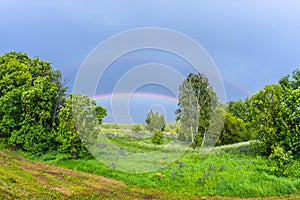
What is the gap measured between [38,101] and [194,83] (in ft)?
44.7

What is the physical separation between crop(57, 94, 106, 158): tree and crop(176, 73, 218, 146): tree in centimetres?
622

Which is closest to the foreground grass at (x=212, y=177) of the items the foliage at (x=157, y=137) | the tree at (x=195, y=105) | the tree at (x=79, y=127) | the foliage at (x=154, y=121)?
the tree at (x=79, y=127)

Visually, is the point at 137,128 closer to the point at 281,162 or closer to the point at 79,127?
the point at 79,127

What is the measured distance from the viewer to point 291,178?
1822 cm

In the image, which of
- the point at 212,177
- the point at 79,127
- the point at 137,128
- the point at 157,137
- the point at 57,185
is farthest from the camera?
the point at 157,137

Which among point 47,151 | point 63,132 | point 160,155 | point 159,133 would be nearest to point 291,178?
point 160,155

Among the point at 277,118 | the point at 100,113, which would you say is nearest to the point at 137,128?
the point at 100,113

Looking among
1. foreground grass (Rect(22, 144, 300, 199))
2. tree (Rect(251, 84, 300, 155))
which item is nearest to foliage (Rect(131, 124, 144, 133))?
foreground grass (Rect(22, 144, 300, 199))

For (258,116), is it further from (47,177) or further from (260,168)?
(47,177)

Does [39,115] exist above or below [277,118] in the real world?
below

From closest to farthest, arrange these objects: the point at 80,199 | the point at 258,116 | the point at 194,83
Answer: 1. the point at 80,199
2. the point at 258,116
3. the point at 194,83

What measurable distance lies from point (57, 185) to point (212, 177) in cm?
843

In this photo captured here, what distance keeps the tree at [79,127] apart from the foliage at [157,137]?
473 cm

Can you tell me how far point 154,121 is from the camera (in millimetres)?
22078
